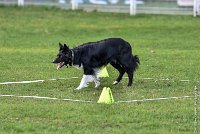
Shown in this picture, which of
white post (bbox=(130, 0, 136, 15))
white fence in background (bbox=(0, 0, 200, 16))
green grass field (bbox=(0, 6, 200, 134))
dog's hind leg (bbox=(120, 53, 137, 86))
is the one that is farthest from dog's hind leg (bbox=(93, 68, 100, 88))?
white post (bbox=(130, 0, 136, 15))

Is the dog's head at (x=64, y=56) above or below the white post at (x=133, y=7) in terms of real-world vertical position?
above

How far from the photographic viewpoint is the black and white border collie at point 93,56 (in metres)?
12.1

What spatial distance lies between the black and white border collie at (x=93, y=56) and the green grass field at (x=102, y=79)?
35cm

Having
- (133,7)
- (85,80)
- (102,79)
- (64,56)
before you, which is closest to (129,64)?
(85,80)

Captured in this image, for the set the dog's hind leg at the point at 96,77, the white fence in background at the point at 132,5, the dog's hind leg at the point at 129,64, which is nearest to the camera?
the dog's hind leg at the point at 96,77

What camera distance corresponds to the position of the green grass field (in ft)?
29.8

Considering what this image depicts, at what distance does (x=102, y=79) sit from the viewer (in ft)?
44.1

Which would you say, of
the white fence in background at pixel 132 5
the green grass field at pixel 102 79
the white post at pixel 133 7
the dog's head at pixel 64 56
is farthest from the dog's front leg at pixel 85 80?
the white post at pixel 133 7

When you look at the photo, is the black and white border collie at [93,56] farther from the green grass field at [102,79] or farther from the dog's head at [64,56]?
the green grass field at [102,79]

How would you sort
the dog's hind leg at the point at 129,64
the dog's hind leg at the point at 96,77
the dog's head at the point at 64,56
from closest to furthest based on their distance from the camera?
1. the dog's head at the point at 64,56
2. the dog's hind leg at the point at 96,77
3. the dog's hind leg at the point at 129,64

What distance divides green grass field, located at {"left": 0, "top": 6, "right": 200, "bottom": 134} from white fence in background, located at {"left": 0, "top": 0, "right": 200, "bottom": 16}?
0.92 meters

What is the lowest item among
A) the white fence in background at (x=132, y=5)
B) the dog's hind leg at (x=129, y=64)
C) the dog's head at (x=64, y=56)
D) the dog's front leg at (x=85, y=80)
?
the white fence in background at (x=132, y=5)

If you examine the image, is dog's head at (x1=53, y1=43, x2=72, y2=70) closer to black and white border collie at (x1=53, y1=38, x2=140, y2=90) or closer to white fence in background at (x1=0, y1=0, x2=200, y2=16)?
black and white border collie at (x1=53, y1=38, x2=140, y2=90)

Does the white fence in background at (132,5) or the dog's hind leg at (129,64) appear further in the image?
the white fence in background at (132,5)
